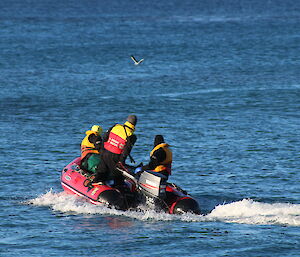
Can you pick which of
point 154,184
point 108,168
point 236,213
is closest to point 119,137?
point 108,168

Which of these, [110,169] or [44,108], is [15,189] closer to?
[110,169]

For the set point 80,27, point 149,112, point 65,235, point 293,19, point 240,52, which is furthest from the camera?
point 293,19

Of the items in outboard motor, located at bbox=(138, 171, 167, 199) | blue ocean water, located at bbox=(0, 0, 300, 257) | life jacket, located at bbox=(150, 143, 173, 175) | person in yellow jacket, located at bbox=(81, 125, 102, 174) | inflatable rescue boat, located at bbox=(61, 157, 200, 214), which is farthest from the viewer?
person in yellow jacket, located at bbox=(81, 125, 102, 174)

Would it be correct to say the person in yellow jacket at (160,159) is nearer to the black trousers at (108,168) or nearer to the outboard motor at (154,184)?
the outboard motor at (154,184)

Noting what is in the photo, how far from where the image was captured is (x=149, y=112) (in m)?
36.4

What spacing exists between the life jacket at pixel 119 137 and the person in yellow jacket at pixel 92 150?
0.50 m

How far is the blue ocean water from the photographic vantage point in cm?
1753

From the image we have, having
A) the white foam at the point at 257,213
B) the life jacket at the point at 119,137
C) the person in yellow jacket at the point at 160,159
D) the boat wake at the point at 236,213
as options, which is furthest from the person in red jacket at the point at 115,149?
the white foam at the point at 257,213

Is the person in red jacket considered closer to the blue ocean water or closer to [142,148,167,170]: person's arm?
[142,148,167,170]: person's arm

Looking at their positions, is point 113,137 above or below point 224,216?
above

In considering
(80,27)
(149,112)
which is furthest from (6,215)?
(80,27)

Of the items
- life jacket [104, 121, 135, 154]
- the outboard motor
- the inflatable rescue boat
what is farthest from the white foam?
life jacket [104, 121, 135, 154]

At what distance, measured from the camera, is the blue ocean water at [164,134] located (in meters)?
17.5

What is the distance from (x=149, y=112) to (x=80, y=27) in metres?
61.0
